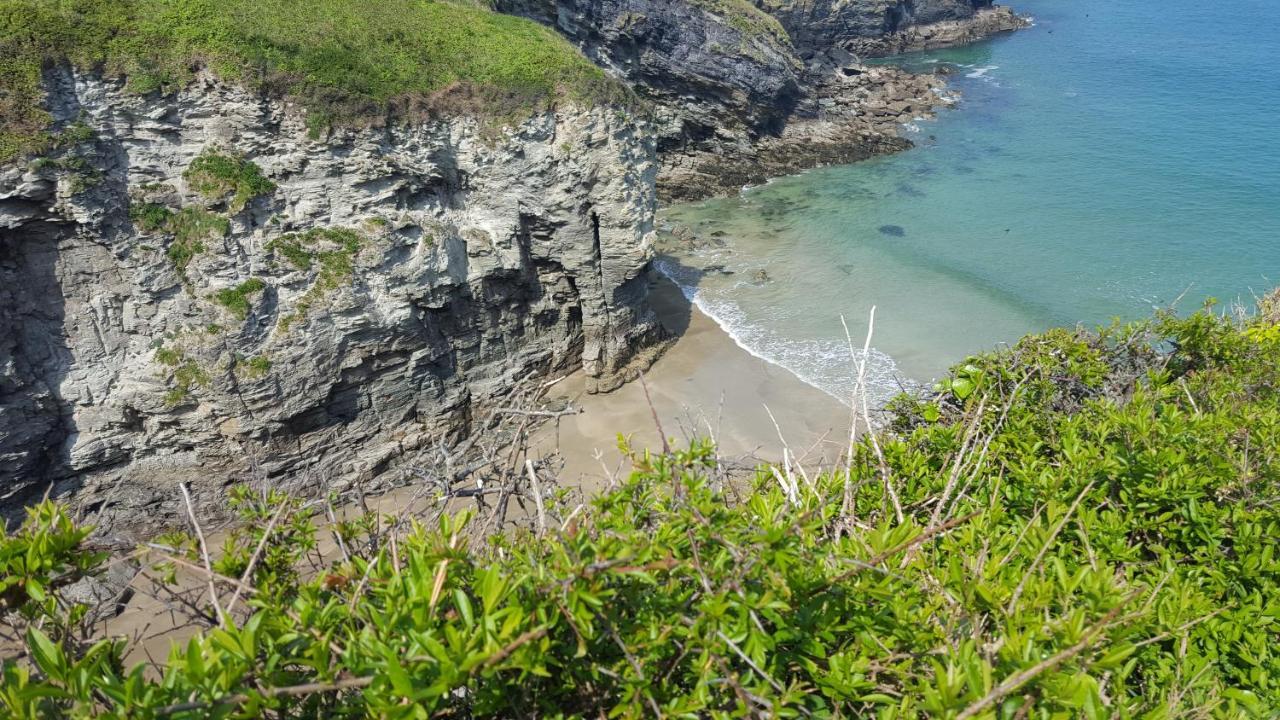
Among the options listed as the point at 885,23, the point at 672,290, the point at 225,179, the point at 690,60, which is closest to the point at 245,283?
the point at 225,179

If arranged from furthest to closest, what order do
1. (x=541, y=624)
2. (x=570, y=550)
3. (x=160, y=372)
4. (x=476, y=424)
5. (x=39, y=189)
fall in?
(x=476, y=424) → (x=160, y=372) → (x=39, y=189) → (x=570, y=550) → (x=541, y=624)

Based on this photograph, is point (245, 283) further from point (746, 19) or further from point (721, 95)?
point (746, 19)

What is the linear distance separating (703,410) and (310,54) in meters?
13.2

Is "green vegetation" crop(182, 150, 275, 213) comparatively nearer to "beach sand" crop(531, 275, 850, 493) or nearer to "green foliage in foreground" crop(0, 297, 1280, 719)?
"beach sand" crop(531, 275, 850, 493)

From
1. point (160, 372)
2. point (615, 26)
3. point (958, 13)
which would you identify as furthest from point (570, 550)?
point (958, 13)

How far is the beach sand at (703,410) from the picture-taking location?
17.2 metres

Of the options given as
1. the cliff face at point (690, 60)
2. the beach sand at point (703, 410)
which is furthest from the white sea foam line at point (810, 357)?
the cliff face at point (690, 60)

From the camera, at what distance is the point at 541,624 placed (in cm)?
317

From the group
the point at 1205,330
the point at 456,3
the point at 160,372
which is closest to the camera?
the point at 1205,330

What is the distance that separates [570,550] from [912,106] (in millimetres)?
46892

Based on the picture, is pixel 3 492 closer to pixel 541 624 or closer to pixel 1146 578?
pixel 541 624

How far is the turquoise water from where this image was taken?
22781 mm

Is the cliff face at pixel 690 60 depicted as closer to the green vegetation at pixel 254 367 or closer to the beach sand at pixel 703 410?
the beach sand at pixel 703 410

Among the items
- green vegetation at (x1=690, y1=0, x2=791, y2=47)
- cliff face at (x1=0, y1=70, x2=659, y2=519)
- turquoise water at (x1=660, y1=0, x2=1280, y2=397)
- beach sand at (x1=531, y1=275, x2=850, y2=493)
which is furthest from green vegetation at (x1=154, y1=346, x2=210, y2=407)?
green vegetation at (x1=690, y1=0, x2=791, y2=47)
